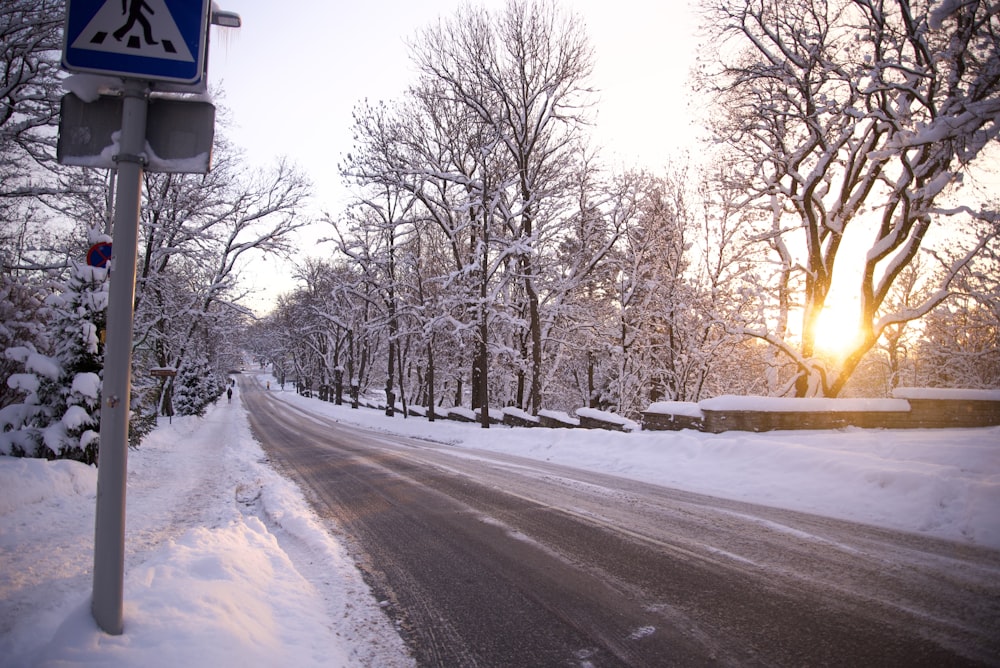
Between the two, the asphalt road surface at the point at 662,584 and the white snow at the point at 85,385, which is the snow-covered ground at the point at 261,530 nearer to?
the asphalt road surface at the point at 662,584

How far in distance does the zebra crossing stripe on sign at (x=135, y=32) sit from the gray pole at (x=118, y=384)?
0.17 m

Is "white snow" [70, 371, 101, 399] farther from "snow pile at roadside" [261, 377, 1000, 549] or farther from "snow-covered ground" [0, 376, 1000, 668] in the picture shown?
"snow pile at roadside" [261, 377, 1000, 549]

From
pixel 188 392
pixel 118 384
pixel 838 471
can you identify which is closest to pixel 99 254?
pixel 118 384

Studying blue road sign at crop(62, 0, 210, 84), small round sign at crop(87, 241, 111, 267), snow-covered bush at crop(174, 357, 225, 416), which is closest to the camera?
blue road sign at crop(62, 0, 210, 84)

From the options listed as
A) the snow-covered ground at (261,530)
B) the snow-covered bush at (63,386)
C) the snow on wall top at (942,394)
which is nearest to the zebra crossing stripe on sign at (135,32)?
the snow-covered ground at (261,530)

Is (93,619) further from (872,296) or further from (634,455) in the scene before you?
(872,296)

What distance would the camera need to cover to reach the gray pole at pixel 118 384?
2387mm

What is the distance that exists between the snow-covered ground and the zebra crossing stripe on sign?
9.07ft

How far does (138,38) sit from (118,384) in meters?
1.70

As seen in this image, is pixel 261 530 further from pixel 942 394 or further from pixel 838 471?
pixel 942 394

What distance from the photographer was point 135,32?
2580 millimetres

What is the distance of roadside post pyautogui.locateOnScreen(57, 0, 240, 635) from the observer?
2412 mm

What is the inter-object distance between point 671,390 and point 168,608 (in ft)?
79.3

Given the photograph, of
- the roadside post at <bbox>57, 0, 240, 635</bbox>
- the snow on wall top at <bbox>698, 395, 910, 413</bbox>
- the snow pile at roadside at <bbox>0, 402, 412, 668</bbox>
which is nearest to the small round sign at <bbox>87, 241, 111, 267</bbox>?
the snow pile at roadside at <bbox>0, 402, 412, 668</bbox>
